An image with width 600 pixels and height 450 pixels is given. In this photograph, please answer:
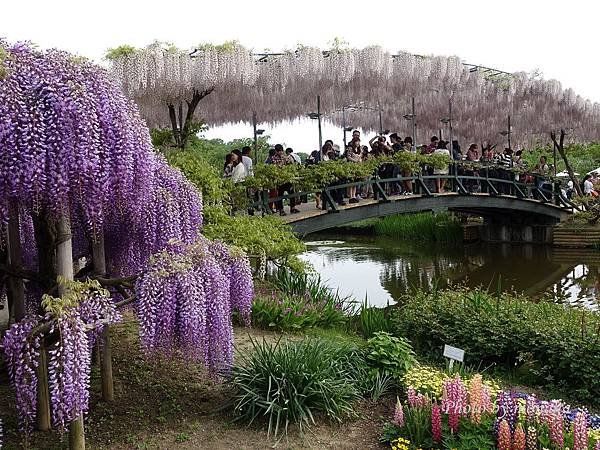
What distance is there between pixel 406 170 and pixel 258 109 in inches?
146

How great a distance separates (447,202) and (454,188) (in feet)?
2.69

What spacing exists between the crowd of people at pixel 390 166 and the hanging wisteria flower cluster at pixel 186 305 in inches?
237

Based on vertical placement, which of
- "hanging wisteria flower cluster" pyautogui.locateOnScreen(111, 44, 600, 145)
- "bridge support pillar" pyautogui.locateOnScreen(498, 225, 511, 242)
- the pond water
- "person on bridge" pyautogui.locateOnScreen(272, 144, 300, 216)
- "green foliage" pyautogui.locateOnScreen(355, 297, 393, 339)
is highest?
"hanging wisteria flower cluster" pyautogui.locateOnScreen(111, 44, 600, 145)

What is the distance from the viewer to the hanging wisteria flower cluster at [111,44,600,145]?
36.2 feet

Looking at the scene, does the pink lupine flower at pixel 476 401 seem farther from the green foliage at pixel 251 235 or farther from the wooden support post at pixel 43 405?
the green foliage at pixel 251 235

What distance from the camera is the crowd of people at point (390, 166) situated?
11445 mm

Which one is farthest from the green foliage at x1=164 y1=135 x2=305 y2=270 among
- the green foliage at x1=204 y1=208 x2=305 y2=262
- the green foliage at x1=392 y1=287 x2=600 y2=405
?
the green foliage at x1=392 y1=287 x2=600 y2=405

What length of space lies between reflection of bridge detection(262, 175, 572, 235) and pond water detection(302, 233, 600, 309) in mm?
1153

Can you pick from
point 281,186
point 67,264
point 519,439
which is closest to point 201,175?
point 67,264

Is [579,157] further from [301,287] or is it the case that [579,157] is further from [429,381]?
[429,381]

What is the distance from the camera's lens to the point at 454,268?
690 inches

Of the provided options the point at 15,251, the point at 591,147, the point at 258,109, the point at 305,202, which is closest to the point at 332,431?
the point at 15,251

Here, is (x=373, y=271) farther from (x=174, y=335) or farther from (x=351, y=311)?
(x=174, y=335)

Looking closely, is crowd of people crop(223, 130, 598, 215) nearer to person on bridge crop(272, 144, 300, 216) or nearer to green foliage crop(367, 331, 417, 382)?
person on bridge crop(272, 144, 300, 216)
